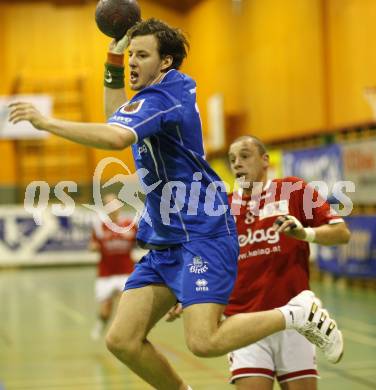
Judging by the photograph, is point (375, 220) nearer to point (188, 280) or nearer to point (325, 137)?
point (325, 137)

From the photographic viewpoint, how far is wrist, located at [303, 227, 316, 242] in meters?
5.06

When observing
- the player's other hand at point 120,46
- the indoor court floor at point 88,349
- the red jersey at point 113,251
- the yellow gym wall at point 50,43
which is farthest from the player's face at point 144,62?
the yellow gym wall at point 50,43

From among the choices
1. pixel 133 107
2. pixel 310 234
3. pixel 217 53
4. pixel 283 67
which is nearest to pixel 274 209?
pixel 310 234

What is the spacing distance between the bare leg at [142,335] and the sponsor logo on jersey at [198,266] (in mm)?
266

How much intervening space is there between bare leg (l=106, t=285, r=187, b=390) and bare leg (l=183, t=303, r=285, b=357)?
9.1 inches

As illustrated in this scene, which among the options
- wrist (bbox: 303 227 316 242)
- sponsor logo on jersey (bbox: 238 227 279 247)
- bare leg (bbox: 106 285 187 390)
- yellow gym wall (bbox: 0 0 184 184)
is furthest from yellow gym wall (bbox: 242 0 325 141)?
bare leg (bbox: 106 285 187 390)

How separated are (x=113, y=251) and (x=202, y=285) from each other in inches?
296

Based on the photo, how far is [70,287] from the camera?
1917cm

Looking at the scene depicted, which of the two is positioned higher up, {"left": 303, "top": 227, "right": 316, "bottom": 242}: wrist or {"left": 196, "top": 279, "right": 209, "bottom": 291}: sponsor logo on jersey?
{"left": 303, "top": 227, "right": 316, "bottom": 242}: wrist

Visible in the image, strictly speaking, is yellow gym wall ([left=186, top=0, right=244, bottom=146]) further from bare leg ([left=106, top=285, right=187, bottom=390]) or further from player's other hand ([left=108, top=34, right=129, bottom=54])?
bare leg ([left=106, top=285, right=187, bottom=390])

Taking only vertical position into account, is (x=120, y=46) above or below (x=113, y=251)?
above

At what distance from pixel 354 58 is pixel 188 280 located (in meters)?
14.3

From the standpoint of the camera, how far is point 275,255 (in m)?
5.47

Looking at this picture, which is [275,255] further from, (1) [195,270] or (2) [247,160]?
(1) [195,270]
